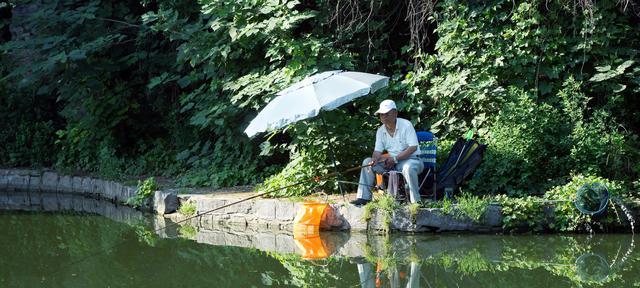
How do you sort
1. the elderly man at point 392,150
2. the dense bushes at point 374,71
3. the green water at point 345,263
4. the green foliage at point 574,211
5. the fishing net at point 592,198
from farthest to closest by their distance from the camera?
the dense bushes at point 374,71 → the elderly man at point 392,150 → the green foliage at point 574,211 → the fishing net at point 592,198 → the green water at point 345,263

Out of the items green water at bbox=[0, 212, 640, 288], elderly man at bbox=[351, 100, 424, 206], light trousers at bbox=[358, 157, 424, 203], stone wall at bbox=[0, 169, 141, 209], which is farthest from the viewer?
stone wall at bbox=[0, 169, 141, 209]

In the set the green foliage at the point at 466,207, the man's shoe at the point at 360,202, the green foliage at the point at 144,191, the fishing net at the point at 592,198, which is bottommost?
the green foliage at the point at 144,191

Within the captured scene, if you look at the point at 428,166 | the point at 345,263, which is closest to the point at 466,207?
the point at 428,166

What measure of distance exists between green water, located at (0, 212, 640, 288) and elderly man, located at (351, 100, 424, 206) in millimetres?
621

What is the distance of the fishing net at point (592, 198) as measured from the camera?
27.9 feet

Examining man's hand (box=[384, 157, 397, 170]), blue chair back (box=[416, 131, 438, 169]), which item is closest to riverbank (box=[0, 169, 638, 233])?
man's hand (box=[384, 157, 397, 170])

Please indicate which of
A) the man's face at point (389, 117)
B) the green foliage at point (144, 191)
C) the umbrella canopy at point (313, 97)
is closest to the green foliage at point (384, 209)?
the man's face at point (389, 117)

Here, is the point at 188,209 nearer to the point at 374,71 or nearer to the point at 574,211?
the point at 374,71

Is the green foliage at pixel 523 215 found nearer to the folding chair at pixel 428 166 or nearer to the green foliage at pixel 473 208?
the green foliage at pixel 473 208

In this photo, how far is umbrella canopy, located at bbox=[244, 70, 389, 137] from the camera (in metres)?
9.00

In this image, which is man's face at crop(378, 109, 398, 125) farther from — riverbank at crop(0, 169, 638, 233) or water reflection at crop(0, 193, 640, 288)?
water reflection at crop(0, 193, 640, 288)

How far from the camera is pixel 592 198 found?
8570 millimetres

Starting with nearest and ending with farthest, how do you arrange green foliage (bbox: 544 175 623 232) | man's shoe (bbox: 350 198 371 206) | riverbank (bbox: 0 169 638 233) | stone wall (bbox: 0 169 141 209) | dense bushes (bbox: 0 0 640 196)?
green foliage (bbox: 544 175 623 232)
riverbank (bbox: 0 169 638 233)
man's shoe (bbox: 350 198 371 206)
dense bushes (bbox: 0 0 640 196)
stone wall (bbox: 0 169 141 209)

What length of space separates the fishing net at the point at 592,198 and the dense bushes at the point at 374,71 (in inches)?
30.7
